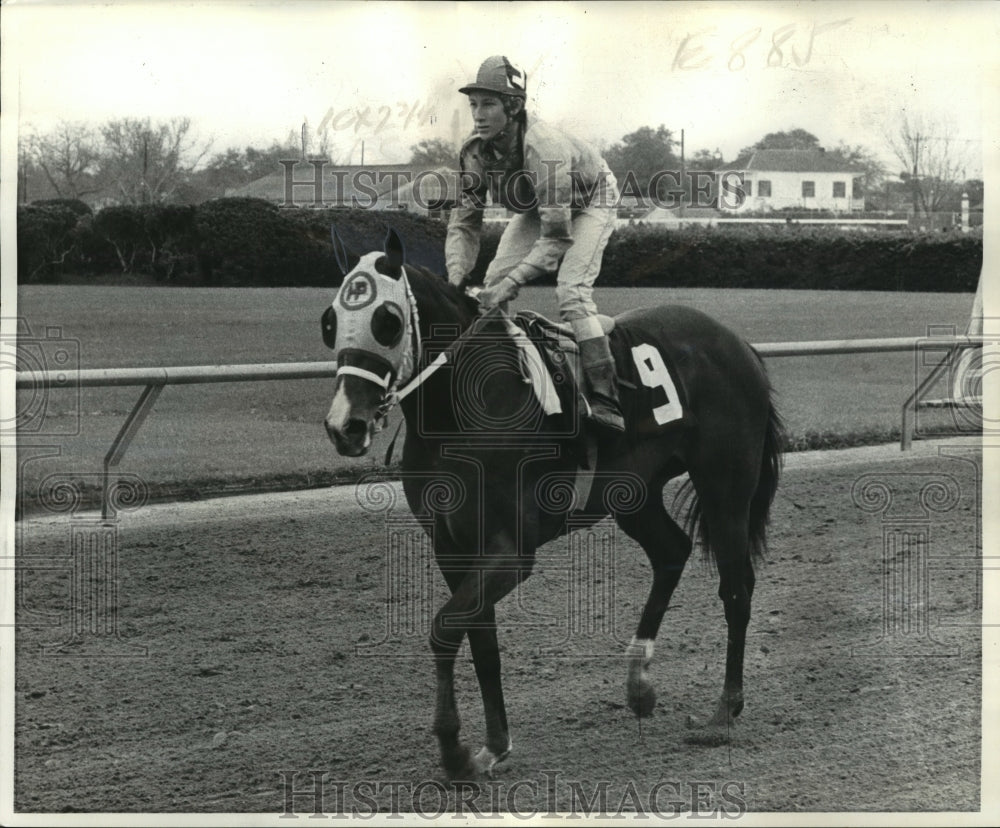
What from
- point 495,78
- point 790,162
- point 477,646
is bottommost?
point 477,646

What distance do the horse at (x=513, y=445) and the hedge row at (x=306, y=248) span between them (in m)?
1.29

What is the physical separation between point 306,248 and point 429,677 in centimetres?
293

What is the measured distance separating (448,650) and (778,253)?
5351mm

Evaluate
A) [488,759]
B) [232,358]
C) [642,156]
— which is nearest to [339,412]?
[488,759]

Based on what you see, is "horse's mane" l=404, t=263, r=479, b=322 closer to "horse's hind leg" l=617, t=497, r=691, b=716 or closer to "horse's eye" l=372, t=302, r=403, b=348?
"horse's eye" l=372, t=302, r=403, b=348

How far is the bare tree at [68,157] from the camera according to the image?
20.6 feet

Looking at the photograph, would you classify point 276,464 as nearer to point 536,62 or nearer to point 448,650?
point 536,62

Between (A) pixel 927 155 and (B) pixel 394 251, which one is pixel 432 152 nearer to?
(B) pixel 394 251

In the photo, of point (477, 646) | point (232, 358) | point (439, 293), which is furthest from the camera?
point (232, 358)

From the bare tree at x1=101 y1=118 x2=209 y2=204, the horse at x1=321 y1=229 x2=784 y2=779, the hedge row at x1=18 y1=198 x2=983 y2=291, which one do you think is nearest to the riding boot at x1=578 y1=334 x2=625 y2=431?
the horse at x1=321 y1=229 x2=784 y2=779

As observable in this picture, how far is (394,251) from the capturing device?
4.08 metres

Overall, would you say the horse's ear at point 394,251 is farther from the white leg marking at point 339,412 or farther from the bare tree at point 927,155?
the bare tree at point 927,155

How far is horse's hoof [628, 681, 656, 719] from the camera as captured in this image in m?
5.11

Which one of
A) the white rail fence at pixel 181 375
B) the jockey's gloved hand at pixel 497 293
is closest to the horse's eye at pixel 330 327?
the jockey's gloved hand at pixel 497 293
